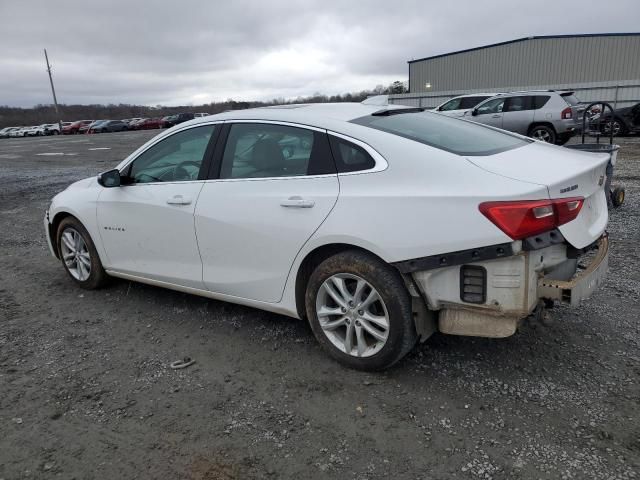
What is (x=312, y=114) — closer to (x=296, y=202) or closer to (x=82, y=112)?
(x=296, y=202)

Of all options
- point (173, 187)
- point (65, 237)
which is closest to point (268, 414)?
point (173, 187)

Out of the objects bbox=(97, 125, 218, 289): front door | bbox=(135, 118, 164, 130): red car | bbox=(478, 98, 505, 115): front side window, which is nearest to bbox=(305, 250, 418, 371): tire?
bbox=(97, 125, 218, 289): front door

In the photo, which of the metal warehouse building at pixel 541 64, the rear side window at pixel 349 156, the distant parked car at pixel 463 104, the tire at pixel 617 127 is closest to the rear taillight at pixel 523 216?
the rear side window at pixel 349 156

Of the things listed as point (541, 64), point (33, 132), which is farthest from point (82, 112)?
point (541, 64)

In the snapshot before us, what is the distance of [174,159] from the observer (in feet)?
13.4

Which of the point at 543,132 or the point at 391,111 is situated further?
the point at 543,132

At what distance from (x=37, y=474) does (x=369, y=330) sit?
1.84 metres

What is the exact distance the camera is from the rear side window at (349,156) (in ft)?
9.96

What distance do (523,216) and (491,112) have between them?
1347 centimetres

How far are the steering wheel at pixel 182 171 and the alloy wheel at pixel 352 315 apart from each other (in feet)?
4.71

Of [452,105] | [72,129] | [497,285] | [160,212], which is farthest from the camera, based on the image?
[72,129]

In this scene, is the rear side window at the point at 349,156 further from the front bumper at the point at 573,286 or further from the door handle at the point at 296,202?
the front bumper at the point at 573,286

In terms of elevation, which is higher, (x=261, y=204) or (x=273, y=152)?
(x=273, y=152)

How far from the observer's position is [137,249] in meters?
4.19
